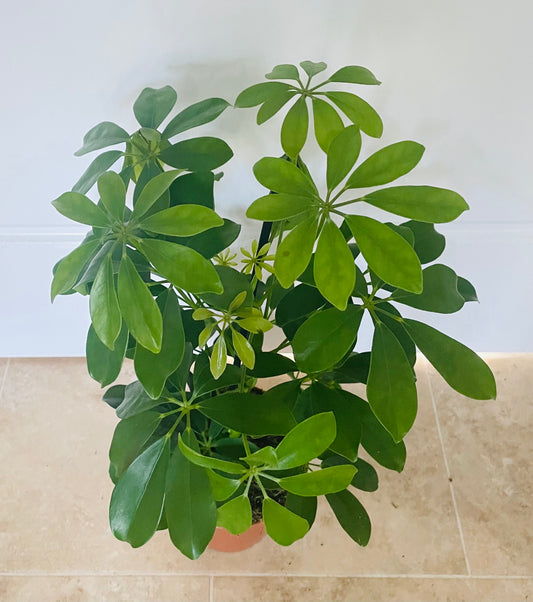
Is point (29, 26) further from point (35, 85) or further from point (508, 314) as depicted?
point (508, 314)

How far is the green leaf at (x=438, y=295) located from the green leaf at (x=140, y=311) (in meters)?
0.30

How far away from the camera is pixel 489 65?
944 mm

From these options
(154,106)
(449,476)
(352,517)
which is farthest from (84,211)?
(449,476)

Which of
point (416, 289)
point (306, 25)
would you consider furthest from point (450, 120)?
point (416, 289)

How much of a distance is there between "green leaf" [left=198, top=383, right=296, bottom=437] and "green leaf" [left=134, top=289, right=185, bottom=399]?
11 centimetres

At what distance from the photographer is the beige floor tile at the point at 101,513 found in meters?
1.32

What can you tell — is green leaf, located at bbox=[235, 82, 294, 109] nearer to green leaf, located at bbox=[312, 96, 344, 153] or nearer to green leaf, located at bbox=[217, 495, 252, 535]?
green leaf, located at bbox=[312, 96, 344, 153]

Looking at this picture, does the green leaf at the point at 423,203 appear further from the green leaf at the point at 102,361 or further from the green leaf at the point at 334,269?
the green leaf at the point at 102,361

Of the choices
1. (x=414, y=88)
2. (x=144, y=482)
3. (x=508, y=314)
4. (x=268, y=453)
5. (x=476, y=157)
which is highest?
(x=414, y=88)

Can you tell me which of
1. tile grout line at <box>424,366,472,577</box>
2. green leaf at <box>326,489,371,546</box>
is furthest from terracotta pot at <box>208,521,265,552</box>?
tile grout line at <box>424,366,472,577</box>

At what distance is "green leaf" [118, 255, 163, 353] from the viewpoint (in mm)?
654

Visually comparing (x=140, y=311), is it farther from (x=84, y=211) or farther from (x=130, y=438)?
(x=130, y=438)

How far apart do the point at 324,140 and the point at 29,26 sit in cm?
45

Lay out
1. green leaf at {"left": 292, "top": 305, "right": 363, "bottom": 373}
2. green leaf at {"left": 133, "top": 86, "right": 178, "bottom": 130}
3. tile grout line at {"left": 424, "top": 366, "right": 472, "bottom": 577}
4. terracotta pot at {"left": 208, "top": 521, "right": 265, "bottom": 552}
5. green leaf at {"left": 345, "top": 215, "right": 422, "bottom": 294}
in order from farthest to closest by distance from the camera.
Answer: tile grout line at {"left": 424, "top": 366, "right": 472, "bottom": 577}, terracotta pot at {"left": 208, "top": 521, "right": 265, "bottom": 552}, green leaf at {"left": 133, "top": 86, "right": 178, "bottom": 130}, green leaf at {"left": 292, "top": 305, "right": 363, "bottom": 373}, green leaf at {"left": 345, "top": 215, "right": 422, "bottom": 294}
